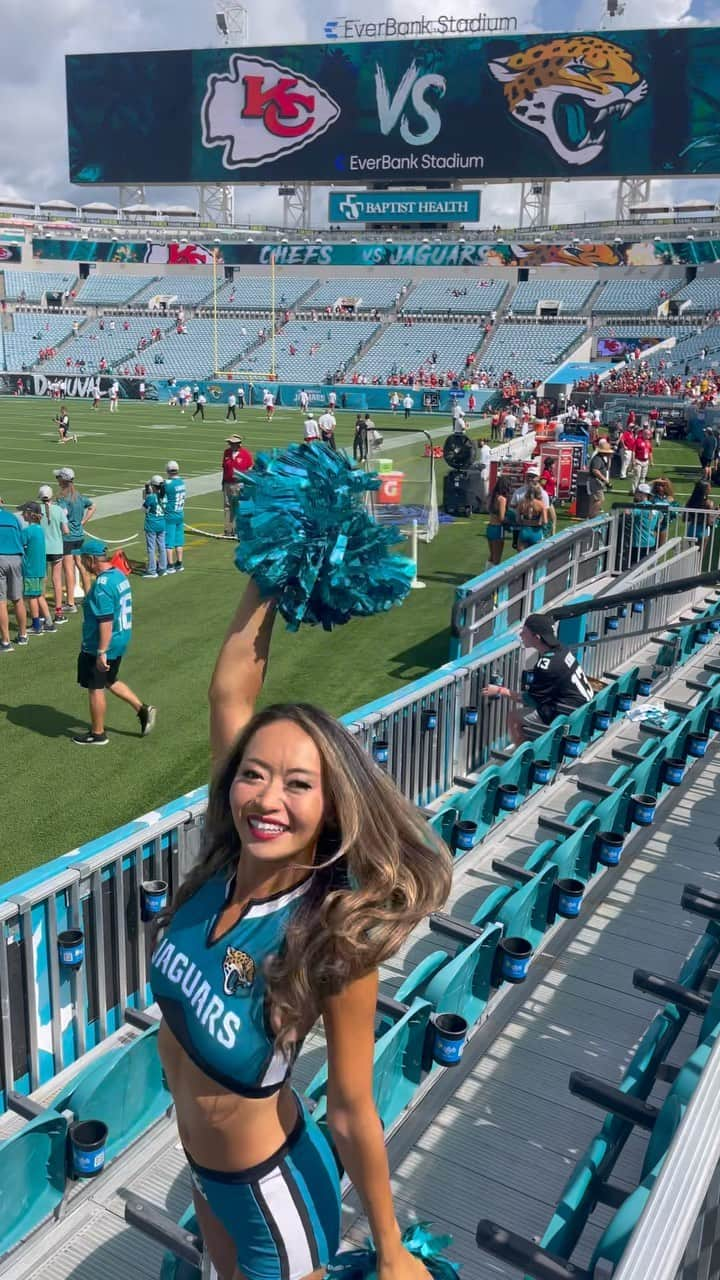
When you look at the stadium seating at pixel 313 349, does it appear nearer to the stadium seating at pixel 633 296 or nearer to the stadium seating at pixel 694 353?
A: the stadium seating at pixel 633 296

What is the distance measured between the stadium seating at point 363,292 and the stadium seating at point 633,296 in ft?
37.7

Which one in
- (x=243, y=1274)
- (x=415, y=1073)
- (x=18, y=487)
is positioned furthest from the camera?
(x=18, y=487)

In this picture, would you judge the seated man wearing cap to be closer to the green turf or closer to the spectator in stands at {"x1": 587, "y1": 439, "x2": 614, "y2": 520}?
the green turf

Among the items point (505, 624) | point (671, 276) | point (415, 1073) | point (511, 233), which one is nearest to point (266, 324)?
point (511, 233)

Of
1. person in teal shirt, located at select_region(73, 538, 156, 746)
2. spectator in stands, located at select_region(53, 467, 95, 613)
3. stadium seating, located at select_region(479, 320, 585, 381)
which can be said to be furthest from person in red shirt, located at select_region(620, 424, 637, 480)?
stadium seating, located at select_region(479, 320, 585, 381)

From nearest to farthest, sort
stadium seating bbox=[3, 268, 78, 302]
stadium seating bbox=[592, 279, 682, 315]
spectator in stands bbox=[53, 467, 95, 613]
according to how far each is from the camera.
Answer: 1. spectator in stands bbox=[53, 467, 95, 613]
2. stadium seating bbox=[592, 279, 682, 315]
3. stadium seating bbox=[3, 268, 78, 302]

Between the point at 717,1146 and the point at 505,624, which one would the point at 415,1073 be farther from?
the point at 505,624

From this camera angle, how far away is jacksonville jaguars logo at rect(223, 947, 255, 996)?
1.76 meters

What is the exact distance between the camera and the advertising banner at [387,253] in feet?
172

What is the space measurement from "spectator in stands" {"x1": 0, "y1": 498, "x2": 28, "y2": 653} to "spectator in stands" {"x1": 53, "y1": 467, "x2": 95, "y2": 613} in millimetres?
1154

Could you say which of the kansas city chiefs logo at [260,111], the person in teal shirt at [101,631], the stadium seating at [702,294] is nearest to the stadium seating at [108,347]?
the kansas city chiefs logo at [260,111]

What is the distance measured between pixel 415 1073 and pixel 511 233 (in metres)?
60.6

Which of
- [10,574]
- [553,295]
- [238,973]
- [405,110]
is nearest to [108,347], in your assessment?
[405,110]

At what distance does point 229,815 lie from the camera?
80.0 inches
